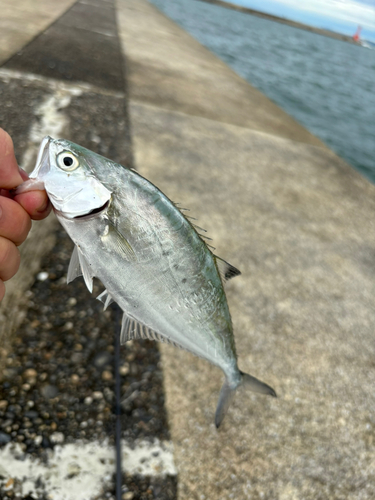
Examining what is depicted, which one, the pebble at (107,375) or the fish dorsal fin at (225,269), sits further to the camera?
the pebble at (107,375)

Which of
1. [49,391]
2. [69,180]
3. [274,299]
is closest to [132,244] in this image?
[69,180]

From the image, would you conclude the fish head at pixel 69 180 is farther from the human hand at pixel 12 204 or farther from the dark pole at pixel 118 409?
the dark pole at pixel 118 409

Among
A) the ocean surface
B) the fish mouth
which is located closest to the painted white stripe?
the fish mouth

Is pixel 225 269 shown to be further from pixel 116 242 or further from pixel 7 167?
pixel 7 167

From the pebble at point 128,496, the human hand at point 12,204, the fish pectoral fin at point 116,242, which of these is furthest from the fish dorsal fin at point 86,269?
the pebble at point 128,496

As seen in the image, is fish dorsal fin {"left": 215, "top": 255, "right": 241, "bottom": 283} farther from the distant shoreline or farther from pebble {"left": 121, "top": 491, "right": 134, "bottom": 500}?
the distant shoreline

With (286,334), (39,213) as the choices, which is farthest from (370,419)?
(39,213)

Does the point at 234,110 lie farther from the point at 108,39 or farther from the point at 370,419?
the point at 370,419
